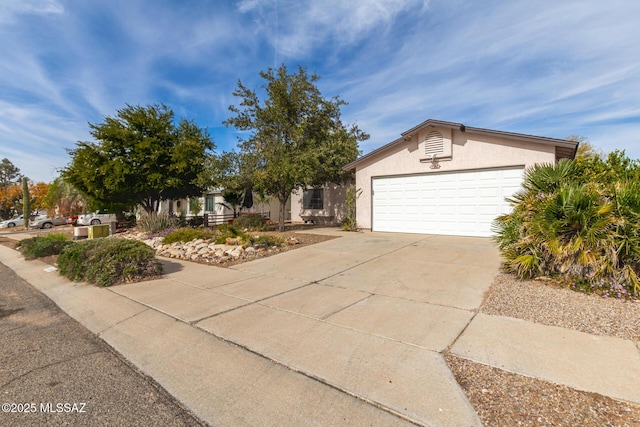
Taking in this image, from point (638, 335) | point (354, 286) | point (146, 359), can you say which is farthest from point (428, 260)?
point (146, 359)

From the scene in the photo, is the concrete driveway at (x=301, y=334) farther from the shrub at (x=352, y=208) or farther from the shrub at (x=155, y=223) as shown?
the shrub at (x=155, y=223)

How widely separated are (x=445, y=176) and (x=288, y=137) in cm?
776

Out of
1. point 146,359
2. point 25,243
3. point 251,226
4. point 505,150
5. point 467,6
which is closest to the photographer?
point 146,359

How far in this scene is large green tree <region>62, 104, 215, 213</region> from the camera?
1589 centimetres

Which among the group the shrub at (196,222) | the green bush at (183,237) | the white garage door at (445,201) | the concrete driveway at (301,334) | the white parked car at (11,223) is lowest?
the concrete driveway at (301,334)

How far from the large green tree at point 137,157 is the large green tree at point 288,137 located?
3.48 meters

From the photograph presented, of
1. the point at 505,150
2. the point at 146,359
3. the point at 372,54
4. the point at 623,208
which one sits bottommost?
the point at 146,359

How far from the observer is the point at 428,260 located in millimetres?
7363

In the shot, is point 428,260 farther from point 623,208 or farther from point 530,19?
point 530,19

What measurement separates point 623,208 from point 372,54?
421 inches

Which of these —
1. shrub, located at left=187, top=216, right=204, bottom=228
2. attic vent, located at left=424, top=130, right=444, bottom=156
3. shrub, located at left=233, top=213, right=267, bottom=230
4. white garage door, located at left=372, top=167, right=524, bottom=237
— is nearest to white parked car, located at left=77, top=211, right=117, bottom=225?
shrub, located at left=187, top=216, right=204, bottom=228

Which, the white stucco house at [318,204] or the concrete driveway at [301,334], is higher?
the white stucco house at [318,204]

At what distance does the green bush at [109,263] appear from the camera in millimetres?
6312

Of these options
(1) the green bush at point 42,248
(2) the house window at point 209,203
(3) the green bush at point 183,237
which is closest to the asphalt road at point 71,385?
(3) the green bush at point 183,237
